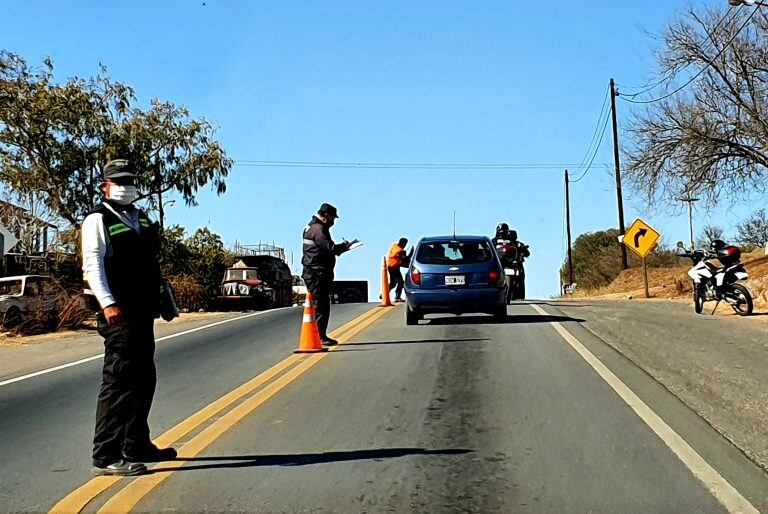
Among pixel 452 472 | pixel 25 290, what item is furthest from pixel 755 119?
pixel 452 472

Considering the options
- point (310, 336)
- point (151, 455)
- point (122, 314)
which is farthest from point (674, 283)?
point (122, 314)

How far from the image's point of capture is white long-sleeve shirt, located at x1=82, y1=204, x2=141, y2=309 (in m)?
6.05

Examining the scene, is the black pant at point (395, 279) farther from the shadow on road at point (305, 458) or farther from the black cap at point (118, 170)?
the black cap at point (118, 170)

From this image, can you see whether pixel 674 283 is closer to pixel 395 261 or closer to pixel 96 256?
pixel 395 261

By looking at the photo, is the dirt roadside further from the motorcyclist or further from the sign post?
the sign post

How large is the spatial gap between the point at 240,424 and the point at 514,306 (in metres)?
14.5

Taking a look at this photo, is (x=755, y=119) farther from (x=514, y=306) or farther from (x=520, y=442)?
(x=520, y=442)

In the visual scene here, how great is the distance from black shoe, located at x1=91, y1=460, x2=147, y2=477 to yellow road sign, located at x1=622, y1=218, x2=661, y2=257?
25.6 meters

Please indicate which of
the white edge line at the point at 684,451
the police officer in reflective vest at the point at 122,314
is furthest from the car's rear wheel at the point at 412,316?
the police officer in reflective vest at the point at 122,314

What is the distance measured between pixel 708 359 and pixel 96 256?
836cm

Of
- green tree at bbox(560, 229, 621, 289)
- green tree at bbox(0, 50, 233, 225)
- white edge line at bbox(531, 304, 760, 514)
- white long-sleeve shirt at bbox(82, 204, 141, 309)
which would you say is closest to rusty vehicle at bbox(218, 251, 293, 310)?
green tree at bbox(0, 50, 233, 225)

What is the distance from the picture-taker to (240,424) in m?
8.06

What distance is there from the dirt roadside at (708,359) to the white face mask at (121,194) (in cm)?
470

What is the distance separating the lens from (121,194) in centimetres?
630
